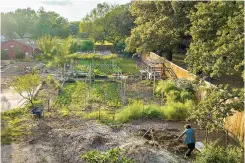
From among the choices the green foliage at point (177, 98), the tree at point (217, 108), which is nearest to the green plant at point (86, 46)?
the green foliage at point (177, 98)

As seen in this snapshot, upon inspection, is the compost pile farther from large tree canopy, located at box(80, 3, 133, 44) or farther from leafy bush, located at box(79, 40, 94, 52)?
leafy bush, located at box(79, 40, 94, 52)

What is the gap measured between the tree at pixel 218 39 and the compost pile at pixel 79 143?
3822mm

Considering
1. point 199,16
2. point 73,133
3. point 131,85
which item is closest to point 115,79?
point 131,85

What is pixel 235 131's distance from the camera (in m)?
13.7

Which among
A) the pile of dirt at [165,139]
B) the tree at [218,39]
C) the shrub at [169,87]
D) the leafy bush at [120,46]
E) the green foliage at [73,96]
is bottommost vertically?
the pile of dirt at [165,139]

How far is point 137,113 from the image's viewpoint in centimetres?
1639

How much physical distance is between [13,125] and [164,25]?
16.7m

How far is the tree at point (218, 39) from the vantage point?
11.7 meters

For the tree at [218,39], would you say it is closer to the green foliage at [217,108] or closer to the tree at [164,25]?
the green foliage at [217,108]

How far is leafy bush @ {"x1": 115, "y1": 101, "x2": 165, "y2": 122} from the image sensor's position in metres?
15.9

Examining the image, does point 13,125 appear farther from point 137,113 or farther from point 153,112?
point 153,112

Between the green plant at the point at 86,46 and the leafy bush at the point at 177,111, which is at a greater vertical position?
the green plant at the point at 86,46

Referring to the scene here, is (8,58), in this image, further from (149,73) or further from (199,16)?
(199,16)

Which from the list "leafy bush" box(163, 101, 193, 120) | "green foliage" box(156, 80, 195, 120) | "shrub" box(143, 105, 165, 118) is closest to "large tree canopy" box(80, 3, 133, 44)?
"green foliage" box(156, 80, 195, 120)
